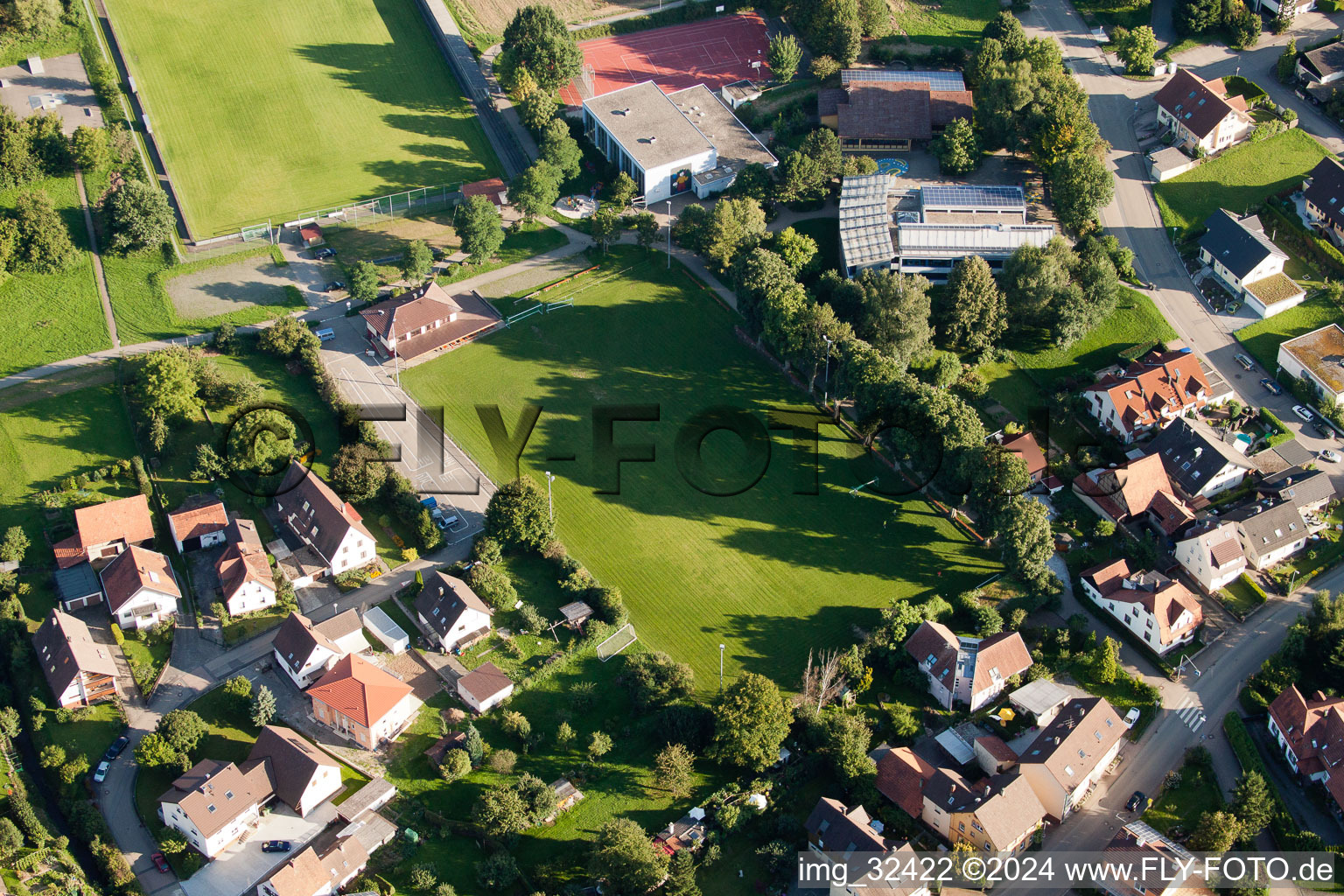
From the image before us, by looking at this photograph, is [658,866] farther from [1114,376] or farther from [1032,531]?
[1114,376]

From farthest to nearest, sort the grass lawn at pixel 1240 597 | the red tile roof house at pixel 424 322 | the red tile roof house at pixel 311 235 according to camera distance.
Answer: the red tile roof house at pixel 311 235 → the red tile roof house at pixel 424 322 → the grass lawn at pixel 1240 597

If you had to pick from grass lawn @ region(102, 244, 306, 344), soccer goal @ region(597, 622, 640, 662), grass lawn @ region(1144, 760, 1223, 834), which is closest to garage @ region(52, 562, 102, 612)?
grass lawn @ region(102, 244, 306, 344)

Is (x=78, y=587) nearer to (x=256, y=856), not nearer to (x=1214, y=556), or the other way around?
(x=256, y=856)

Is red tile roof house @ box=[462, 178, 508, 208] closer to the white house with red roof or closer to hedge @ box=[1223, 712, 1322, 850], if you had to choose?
the white house with red roof

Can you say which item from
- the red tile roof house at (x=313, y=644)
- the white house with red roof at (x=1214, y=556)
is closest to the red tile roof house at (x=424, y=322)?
the red tile roof house at (x=313, y=644)

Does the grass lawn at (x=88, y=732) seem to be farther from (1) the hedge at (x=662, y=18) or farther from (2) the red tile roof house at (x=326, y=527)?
(1) the hedge at (x=662, y=18)

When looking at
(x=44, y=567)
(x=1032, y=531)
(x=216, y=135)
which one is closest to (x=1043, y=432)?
(x=1032, y=531)
